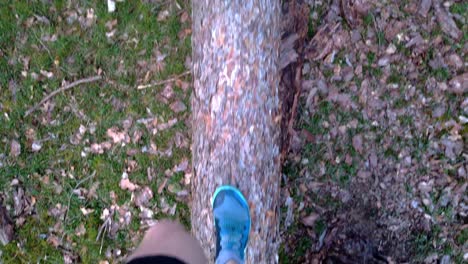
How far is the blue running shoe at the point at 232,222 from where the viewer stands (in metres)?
2.62

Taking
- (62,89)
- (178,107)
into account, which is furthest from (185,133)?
(62,89)

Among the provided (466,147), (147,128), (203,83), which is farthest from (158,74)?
(466,147)

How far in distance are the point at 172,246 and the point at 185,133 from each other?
851mm

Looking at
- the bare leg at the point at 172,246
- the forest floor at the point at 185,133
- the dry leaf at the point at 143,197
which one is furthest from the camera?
the dry leaf at the point at 143,197

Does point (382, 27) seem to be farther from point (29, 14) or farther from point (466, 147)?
point (29, 14)

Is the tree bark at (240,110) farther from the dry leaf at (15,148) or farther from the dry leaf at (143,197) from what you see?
the dry leaf at (15,148)

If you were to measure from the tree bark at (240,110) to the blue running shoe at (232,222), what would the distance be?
0.05 metres

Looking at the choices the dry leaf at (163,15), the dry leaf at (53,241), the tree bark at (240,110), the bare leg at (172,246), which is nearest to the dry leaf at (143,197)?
the bare leg at (172,246)

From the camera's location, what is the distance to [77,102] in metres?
3.20

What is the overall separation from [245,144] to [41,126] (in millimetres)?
1540

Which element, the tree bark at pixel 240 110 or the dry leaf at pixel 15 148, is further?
the dry leaf at pixel 15 148

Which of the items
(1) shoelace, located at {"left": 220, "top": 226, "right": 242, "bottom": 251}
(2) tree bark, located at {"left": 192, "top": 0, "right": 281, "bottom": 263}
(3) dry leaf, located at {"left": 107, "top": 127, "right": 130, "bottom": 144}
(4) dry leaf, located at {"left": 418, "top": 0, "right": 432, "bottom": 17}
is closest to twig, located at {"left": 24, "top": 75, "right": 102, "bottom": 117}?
(3) dry leaf, located at {"left": 107, "top": 127, "right": 130, "bottom": 144}

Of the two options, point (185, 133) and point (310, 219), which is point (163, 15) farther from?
point (310, 219)

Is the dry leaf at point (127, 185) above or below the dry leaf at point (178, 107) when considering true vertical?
below
